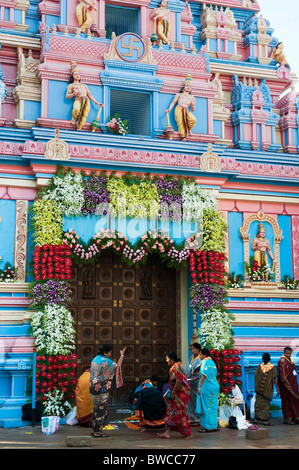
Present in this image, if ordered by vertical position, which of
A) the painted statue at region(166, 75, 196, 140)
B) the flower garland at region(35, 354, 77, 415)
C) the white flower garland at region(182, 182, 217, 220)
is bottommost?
the flower garland at region(35, 354, 77, 415)

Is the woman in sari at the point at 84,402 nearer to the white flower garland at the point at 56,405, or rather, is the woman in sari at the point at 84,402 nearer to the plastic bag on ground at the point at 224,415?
the white flower garland at the point at 56,405

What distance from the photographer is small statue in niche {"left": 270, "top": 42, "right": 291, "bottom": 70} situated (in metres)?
18.9

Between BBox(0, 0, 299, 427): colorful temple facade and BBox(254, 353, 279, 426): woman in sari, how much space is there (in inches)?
63.8

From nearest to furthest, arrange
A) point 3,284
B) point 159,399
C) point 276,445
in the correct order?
1. point 276,445
2. point 159,399
3. point 3,284

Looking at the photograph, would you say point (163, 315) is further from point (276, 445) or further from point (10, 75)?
point (10, 75)

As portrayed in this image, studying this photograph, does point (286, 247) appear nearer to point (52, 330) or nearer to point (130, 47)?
point (130, 47)

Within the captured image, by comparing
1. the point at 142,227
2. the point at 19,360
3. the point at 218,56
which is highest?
the point at 218,56

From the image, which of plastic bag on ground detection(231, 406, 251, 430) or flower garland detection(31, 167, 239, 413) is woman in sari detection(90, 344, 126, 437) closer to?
flower garland detection(31, 167, 239, 413)

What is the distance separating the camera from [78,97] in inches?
588

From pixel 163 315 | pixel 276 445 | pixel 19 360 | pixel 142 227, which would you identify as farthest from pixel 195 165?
pixel 276 445

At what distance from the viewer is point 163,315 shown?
50.9 feet

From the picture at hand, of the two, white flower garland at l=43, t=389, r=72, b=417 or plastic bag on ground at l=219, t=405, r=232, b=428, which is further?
white flower garland at l=43, t=389, r=72, b=417

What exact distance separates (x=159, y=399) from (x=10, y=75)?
956cm

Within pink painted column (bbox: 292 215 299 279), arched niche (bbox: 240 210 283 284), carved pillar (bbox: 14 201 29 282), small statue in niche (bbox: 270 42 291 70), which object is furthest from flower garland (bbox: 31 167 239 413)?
small statue in niche (bbox: 270 42 291 70)
